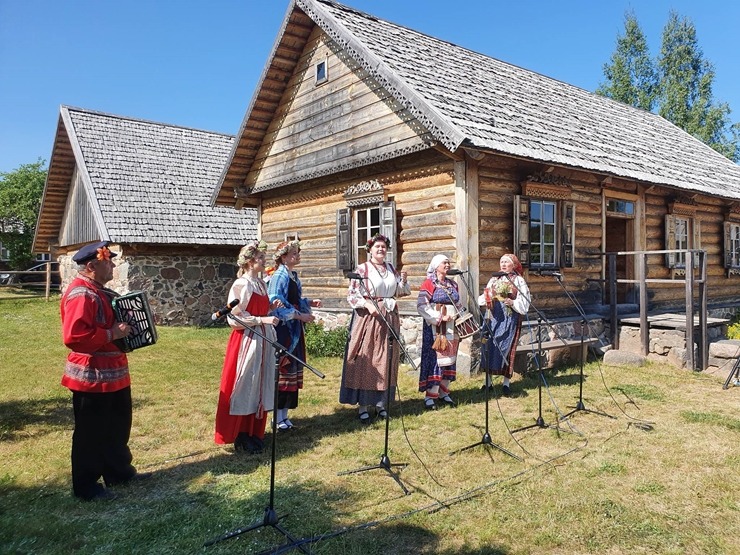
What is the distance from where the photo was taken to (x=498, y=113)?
8672 millimetres

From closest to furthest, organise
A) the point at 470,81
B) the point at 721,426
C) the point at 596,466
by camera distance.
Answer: the point at 596,466, the point at 721,426, the point at 470,81

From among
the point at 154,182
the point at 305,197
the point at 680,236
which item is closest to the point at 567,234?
the point at 680,236

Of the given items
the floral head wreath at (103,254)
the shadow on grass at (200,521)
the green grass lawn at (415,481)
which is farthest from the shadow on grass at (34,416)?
the floral head wreath at (103,254)

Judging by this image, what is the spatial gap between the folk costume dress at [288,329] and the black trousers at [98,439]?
153 centimetres

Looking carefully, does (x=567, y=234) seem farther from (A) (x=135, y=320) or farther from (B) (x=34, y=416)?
(B) (x=34, y=416)

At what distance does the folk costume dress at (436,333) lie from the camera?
247 inches

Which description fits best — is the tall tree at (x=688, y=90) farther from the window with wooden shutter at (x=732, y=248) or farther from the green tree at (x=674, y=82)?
the window with wooden shutter at (x=732, y=248)

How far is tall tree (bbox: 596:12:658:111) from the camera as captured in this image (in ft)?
90.7

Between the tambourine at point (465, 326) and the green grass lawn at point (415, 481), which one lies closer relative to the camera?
the green grass lawn at point (415, 481)

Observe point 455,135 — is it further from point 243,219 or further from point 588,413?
point 243,219

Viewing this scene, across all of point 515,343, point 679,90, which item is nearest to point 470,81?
point 515,343

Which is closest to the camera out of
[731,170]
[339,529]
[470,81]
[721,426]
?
[339,529]

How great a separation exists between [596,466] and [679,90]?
2729 cm

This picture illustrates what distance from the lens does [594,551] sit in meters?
3.21
